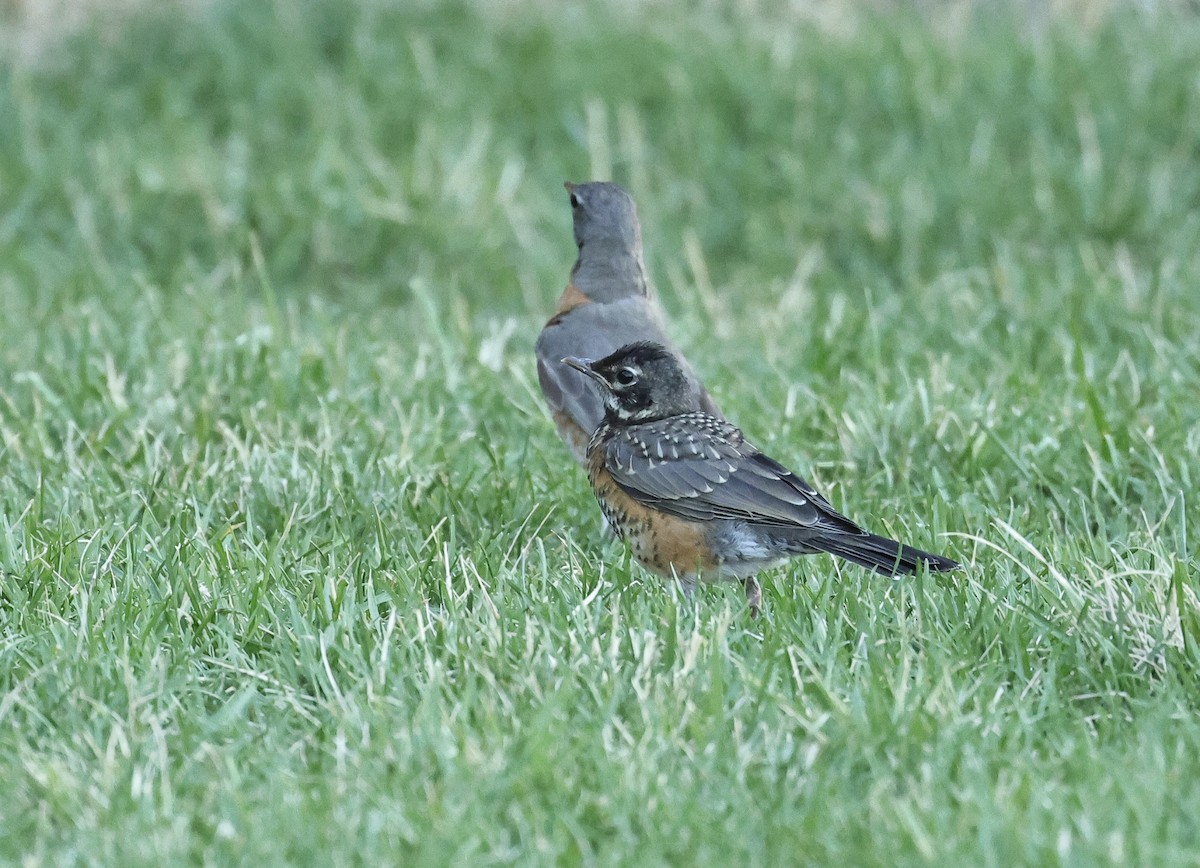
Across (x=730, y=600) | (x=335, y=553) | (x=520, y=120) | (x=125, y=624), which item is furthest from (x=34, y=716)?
(x=520, y=120)

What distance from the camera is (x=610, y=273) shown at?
621 centimetres

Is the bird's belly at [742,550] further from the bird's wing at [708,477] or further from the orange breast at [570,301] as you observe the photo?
the orange breast at [570,301]

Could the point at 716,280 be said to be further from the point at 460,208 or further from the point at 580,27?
the point at 580,27

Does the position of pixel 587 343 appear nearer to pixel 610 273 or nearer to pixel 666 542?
pixel 610 273

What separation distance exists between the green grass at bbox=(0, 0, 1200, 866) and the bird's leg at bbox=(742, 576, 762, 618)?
0.05 metres

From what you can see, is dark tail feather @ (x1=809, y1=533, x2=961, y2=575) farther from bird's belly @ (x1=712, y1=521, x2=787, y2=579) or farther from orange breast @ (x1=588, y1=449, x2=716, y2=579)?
orange breast @ (x1=588, y1=449, x2=716, y2=579)

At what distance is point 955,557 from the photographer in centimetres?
437

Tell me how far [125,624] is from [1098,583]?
2.17 m

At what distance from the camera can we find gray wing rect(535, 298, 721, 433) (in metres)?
5.36

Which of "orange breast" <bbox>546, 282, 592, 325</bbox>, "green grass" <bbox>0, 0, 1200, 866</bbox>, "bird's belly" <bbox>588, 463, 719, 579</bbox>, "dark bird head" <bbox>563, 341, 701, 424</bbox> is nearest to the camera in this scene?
"green grass" <bbox>0, 0, 1200, 866</bbox>

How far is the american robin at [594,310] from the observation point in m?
5.43

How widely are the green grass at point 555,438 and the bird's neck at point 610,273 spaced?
41 centimetres

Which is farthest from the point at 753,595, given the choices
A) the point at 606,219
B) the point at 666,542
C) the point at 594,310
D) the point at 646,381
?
the point at 606,219

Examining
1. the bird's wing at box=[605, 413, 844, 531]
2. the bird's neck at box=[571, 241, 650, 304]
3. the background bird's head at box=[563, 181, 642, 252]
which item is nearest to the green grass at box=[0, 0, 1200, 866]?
the bird's wing at box=[605, 413, 844, 531]
